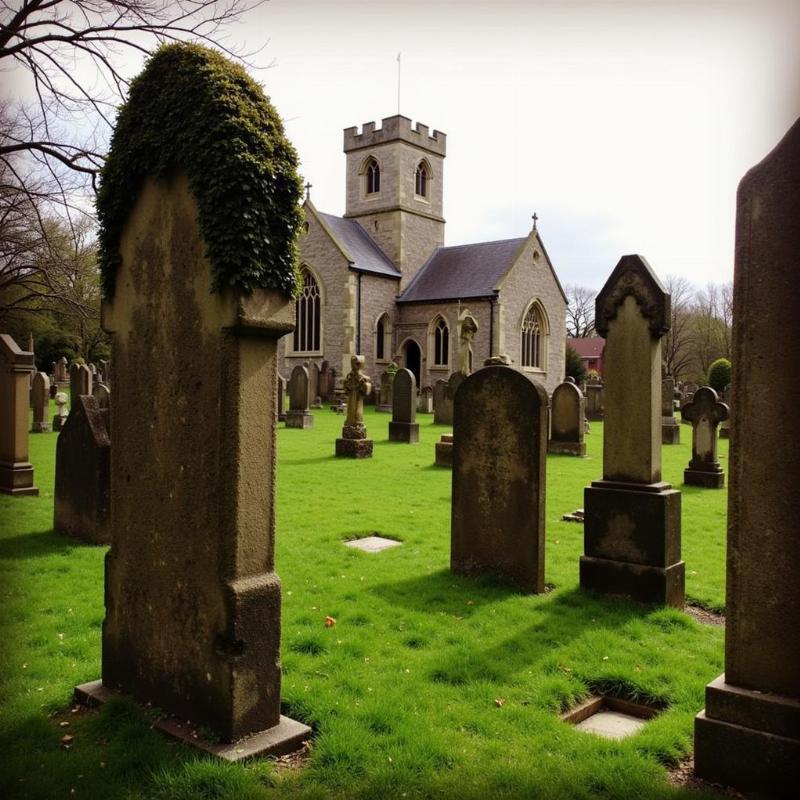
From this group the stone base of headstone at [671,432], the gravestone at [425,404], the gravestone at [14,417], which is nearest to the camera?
the gravestone at [14,417]

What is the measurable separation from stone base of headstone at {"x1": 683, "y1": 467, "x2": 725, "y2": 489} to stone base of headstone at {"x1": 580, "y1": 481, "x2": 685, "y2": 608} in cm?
650

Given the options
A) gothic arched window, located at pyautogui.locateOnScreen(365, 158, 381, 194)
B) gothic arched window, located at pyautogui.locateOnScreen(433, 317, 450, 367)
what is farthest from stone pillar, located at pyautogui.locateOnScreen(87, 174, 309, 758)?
gothic arched window, located at pyautogui.locateOnScreen(365, 158, 381, 194)

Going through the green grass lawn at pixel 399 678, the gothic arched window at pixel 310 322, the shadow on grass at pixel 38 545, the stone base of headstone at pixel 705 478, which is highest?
the gothic arched window at pixel 310 322

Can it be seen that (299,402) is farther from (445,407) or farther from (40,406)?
(40,406)

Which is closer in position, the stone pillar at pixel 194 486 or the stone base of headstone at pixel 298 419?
the stone pillar at pixel 194 486

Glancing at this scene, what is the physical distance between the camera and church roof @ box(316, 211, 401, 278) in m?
35.1

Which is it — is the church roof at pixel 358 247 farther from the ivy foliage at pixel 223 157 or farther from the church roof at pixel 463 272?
the ivy foliage at pixel 223 157

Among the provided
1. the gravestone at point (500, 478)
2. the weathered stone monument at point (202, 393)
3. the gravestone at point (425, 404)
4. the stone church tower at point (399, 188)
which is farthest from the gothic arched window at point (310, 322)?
the weathered stone monument at point (202, 393)

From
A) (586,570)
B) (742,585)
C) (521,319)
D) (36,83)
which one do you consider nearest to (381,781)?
(742,585)

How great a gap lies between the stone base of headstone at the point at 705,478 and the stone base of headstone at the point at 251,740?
9894mm

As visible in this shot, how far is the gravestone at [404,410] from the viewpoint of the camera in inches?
657

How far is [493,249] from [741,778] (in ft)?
117

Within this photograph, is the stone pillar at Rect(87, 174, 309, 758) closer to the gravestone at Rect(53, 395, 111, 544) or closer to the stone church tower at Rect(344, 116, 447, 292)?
the gravestone at Rect(53, 395, 111, 544)

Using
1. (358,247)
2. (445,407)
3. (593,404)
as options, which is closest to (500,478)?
(445,407)
